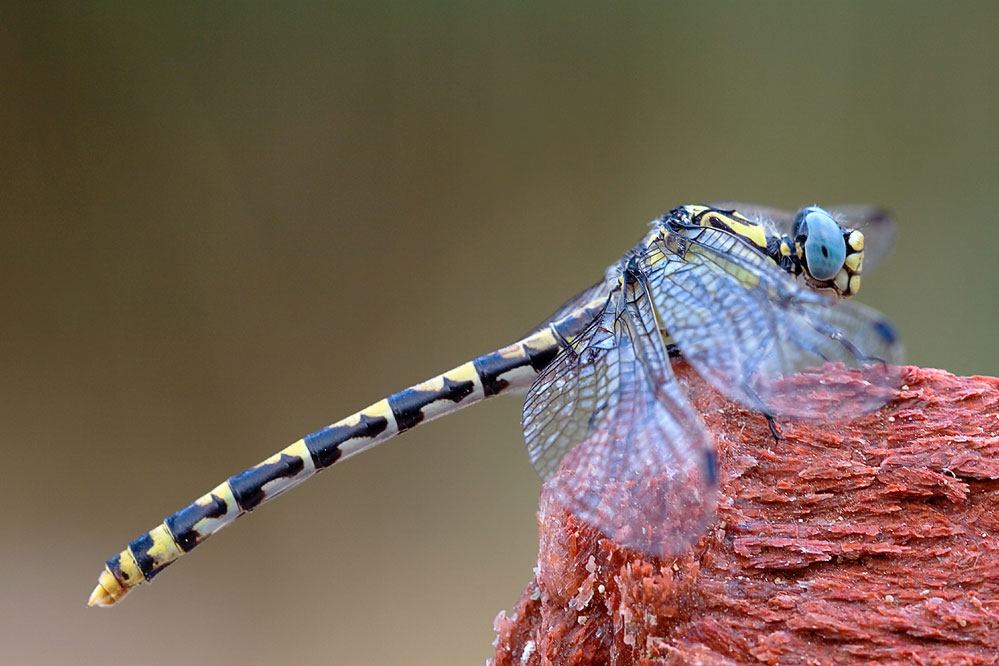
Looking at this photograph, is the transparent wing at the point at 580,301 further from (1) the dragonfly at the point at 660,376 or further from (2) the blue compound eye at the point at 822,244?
(2) the blue compound eye at the point at 822,244

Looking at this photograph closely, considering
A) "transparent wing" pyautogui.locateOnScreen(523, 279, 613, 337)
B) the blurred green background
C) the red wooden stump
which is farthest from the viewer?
the blurred green background

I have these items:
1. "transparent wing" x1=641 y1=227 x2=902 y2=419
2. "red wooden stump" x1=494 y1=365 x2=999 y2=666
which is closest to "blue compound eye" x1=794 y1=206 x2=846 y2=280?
"transparent wing" x1=641 y1=227 x2=902 y2=419

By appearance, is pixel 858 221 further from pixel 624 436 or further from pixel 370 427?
pixel 370 427

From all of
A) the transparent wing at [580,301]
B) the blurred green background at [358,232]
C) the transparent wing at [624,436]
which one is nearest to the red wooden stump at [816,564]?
the transparent wing at [624,436]

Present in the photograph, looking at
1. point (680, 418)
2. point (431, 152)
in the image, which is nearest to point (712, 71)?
point (431, 152)

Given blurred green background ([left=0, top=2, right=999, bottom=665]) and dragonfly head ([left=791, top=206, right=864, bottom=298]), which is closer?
dragonfly head ([left=791, top=206, right=864, bottom=298])

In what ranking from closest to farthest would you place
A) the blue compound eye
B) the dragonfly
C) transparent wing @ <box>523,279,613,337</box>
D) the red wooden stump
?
the red wooden stump, the dragonfly, the blue compound eye, transparent wing @ <box>523,279,613,337</box>

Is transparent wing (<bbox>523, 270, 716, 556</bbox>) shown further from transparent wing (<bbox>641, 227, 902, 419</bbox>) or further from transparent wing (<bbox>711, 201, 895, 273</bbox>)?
transparent wing (<bbox>711, 201, 895, 273</bbox>)

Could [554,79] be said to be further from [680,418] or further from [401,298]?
[680,418]
